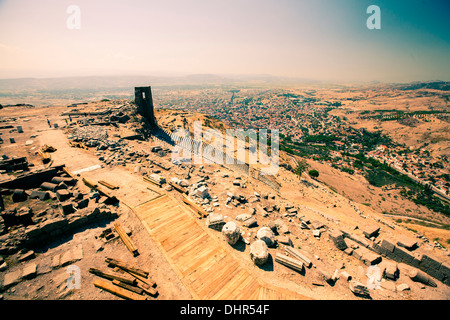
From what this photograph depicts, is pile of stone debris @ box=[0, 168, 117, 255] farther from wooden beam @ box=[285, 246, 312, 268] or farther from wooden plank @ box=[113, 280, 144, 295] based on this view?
wooden beam @ box=[285, 246, 312, 268]

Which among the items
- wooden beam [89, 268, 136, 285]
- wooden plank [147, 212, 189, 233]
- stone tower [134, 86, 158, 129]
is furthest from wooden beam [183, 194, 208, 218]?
stone tower [134, 86, 158, 129]

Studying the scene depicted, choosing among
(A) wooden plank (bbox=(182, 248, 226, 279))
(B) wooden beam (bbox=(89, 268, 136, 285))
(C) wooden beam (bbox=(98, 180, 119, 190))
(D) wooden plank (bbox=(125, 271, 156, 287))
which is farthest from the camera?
(C) wooden beam (bbox=(98, 180, 119, 190))

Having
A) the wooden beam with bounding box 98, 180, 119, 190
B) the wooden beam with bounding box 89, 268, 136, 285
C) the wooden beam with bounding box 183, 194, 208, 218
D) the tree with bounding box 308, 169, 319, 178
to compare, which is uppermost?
the wooden beam with bounding box 98, 180, 119, 190

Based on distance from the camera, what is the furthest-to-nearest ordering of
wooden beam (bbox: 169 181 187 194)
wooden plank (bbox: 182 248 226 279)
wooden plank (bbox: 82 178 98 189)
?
wooden beam (bbox: 169 181 187 194), wooden plank (bbox: 82 178 98 189), wooden plank (bbox: 182 248 226 279)

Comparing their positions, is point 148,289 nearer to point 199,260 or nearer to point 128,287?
point 128,287

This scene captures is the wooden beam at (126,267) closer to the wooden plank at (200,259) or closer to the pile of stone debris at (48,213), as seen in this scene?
the wooden plank at (200,259)
